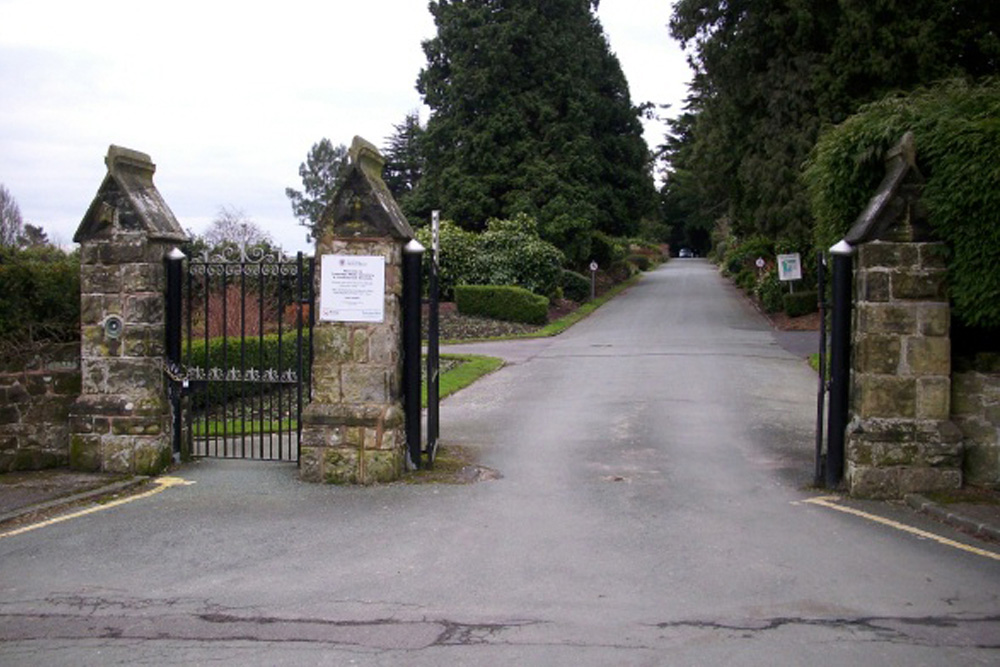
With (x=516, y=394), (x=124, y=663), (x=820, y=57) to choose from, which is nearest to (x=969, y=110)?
(x=124, y=663)

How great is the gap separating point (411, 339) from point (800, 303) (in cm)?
2451

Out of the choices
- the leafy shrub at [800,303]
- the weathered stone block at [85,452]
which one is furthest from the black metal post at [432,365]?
the leafy shrub at [800,303]

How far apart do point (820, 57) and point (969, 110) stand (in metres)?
18.0

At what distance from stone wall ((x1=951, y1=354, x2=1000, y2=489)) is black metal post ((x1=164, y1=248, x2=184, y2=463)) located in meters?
7.37

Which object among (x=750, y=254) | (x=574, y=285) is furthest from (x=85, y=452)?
(x=750, y=254)

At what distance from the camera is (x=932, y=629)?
4984 millimetres

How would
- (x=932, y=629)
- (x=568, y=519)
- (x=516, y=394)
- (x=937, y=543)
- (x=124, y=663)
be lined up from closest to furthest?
(x=124, y=663) < (x=932, y=629) < (x=937, y=543) < (x=568, y=519) < (x=516, y=394)

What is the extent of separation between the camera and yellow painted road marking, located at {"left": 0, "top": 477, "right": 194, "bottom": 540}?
274 inches

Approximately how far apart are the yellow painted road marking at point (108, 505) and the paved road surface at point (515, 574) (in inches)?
5.2

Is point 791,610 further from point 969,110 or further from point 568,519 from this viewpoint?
point 969,110

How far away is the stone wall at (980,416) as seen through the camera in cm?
784

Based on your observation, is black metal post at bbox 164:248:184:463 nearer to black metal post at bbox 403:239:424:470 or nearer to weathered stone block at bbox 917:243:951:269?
black metal post at bbox 403:239:424:470

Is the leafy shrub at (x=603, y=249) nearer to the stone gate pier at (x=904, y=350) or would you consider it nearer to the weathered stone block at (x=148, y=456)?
the stone gate pier at (x=904, y=350)

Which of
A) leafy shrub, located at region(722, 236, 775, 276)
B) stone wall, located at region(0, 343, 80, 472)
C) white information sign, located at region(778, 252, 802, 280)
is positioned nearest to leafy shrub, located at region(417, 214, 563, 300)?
leafy shrub, located at region(722, 236, 775, 276)
